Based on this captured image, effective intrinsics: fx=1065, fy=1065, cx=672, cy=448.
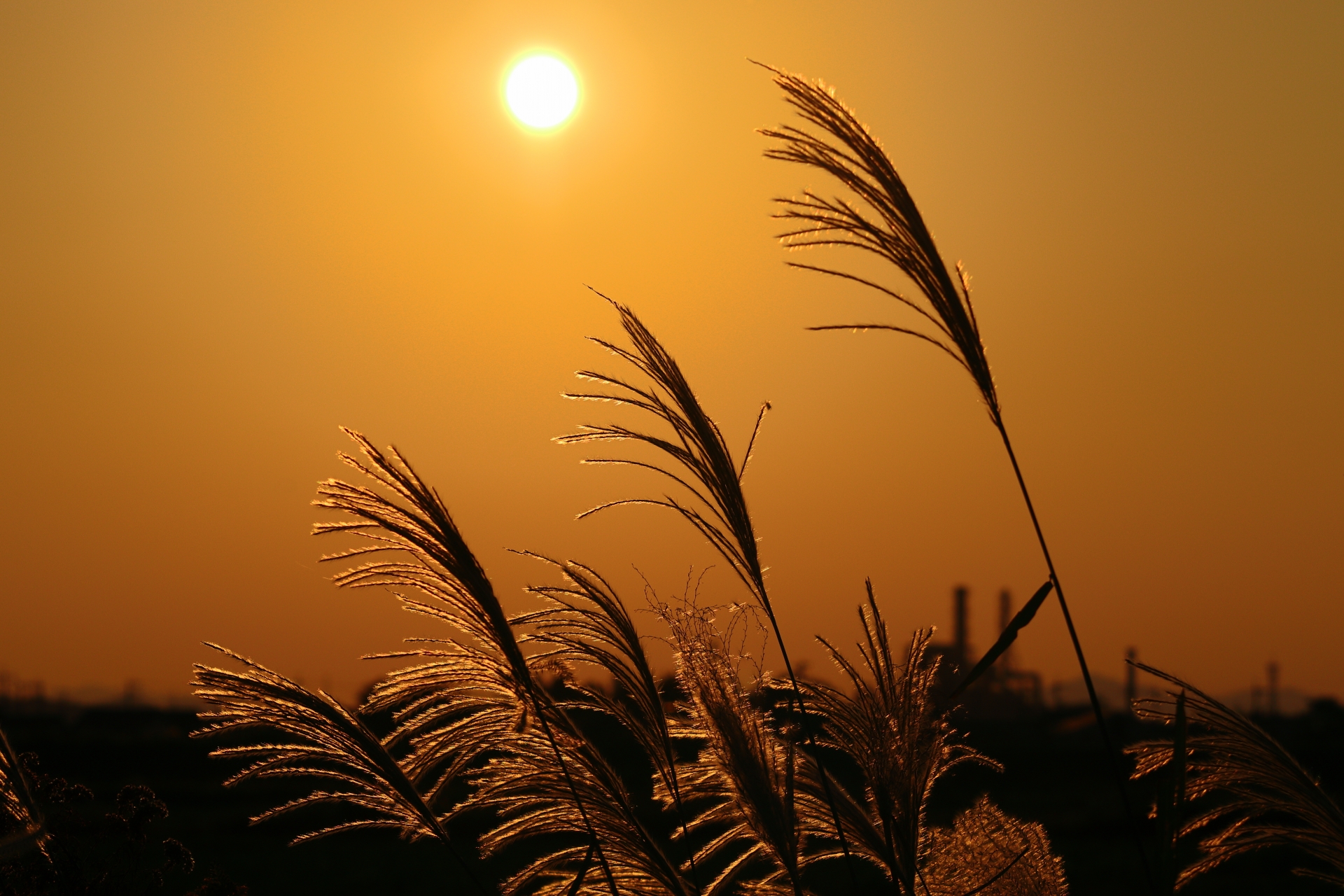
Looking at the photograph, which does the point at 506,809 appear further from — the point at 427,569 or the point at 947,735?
the point at 947,735

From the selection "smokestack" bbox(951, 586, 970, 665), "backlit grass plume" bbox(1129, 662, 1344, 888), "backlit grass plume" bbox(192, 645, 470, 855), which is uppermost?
"backlit grass plume" bbox(192, 645, 470, 855)

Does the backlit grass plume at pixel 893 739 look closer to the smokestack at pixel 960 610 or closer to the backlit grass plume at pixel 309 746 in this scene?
the backlit grass plume at pixel 309 746

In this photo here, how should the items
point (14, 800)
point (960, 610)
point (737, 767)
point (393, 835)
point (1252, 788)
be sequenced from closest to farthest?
1. point (14, 800)
2. point (737, 767)
3. point (1252, 788)
4. point (393, 835)
5. point (960, 610)

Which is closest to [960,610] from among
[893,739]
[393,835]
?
[393,835]

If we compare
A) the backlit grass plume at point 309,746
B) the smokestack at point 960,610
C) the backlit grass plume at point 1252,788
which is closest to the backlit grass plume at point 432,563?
the backlit grass plume at point 309,746

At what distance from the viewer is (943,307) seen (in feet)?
7.10

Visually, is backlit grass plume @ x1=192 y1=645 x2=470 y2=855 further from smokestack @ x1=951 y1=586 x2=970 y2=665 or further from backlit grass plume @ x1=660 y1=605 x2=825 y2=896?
smokestack @ x1=951 y1=586 x2=970 y2=665

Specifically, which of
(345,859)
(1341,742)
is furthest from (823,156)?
(1341,742)

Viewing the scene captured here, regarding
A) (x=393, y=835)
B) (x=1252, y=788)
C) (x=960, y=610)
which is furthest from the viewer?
(x=960, y=610)

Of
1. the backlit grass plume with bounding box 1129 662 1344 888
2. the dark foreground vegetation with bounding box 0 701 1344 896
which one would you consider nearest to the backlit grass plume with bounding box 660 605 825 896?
the backlit grass plume with bounding box 1129 662 1344 888

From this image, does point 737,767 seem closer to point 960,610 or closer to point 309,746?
point 309,746

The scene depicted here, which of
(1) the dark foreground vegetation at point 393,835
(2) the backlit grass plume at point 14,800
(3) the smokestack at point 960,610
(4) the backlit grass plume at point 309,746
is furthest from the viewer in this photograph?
(3) the smokestack at point 960,610

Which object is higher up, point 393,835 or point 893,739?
point 893,739

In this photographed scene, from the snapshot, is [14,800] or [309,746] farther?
[309,746]
